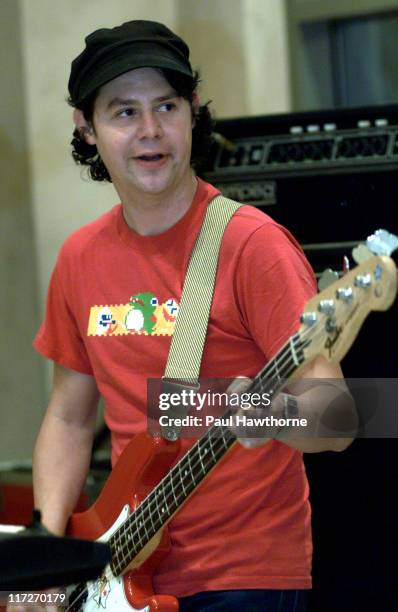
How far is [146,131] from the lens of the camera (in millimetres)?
2150

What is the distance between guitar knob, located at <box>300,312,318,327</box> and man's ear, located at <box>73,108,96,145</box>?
2.62ft

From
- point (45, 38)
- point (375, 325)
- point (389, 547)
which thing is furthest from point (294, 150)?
point (45, 38)

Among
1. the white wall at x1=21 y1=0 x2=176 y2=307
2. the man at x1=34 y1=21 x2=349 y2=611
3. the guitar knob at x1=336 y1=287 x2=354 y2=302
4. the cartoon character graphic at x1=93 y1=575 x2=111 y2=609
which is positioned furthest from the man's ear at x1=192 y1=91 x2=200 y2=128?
the white wall at x1=21 y1=0 x2=176 y2=307

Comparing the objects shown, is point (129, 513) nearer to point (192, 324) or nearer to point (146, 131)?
point (192, 324)

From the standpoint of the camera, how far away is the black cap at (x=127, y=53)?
2127mm

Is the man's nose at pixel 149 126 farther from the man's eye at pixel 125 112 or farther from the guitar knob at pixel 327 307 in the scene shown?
the guitar knob at pixel 327 307

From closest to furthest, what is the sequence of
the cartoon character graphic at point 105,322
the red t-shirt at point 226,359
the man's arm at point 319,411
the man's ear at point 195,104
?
the man's arm at point 319,411, the red t-shirt at point 226,359, the cartoon character graphic at point 105,322, the man's ear at point 195,104

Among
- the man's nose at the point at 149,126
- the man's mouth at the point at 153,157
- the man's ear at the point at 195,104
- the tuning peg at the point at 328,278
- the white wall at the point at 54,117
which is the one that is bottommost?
the tuning peg at the point at 328,278

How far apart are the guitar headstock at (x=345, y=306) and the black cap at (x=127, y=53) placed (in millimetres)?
633

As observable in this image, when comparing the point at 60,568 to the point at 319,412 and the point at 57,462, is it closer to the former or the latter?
the point at 319,412

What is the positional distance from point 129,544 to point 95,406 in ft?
1.60

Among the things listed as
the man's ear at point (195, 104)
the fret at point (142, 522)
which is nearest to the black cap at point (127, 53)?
the man's ear at point (195, 104)

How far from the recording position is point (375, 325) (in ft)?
8.52

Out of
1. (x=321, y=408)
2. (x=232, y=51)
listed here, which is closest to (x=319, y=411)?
(x=321, y=408)
